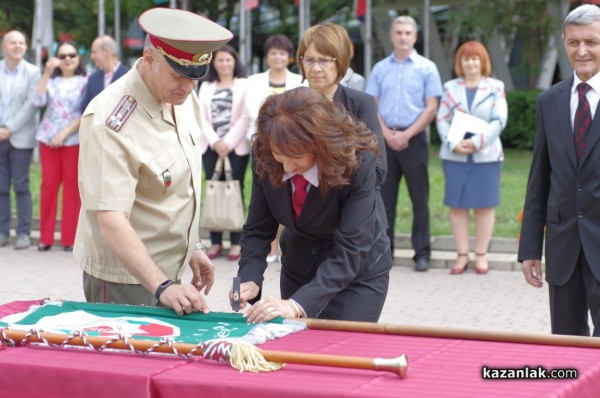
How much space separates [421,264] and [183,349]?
7.69 m

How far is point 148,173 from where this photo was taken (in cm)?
481

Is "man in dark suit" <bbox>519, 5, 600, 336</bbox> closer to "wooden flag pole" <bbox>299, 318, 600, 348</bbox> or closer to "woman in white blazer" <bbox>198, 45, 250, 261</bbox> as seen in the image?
"wooden flag pole" <bbox>299, 318, 600, 348</bbox>

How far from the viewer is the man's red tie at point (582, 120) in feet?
17.5

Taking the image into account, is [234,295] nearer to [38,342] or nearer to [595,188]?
[38,342]

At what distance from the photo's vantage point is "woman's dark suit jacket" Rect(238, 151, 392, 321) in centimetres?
469

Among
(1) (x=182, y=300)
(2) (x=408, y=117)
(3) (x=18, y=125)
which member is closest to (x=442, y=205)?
(2) (x=408, y=117)

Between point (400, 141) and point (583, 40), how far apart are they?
18.8 ft

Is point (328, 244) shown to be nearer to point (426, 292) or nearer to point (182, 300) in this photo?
point (182, 300)

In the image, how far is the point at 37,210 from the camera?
592 inches

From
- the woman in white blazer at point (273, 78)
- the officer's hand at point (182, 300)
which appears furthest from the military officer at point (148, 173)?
the woman in white blazer at point (273, 78)

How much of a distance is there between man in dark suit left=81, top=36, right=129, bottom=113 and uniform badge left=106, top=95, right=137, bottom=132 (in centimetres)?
757

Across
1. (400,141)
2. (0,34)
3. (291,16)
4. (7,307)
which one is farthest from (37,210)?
(291,16)

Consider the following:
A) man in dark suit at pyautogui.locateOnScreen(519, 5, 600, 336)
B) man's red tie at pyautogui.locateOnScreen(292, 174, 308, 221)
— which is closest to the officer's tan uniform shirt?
man's red tie at pyautogui.locateOnScreen(292, 174, 308, 221)

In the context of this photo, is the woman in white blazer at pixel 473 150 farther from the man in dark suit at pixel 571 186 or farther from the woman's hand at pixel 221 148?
the man in dark suit at pixel 571 186
